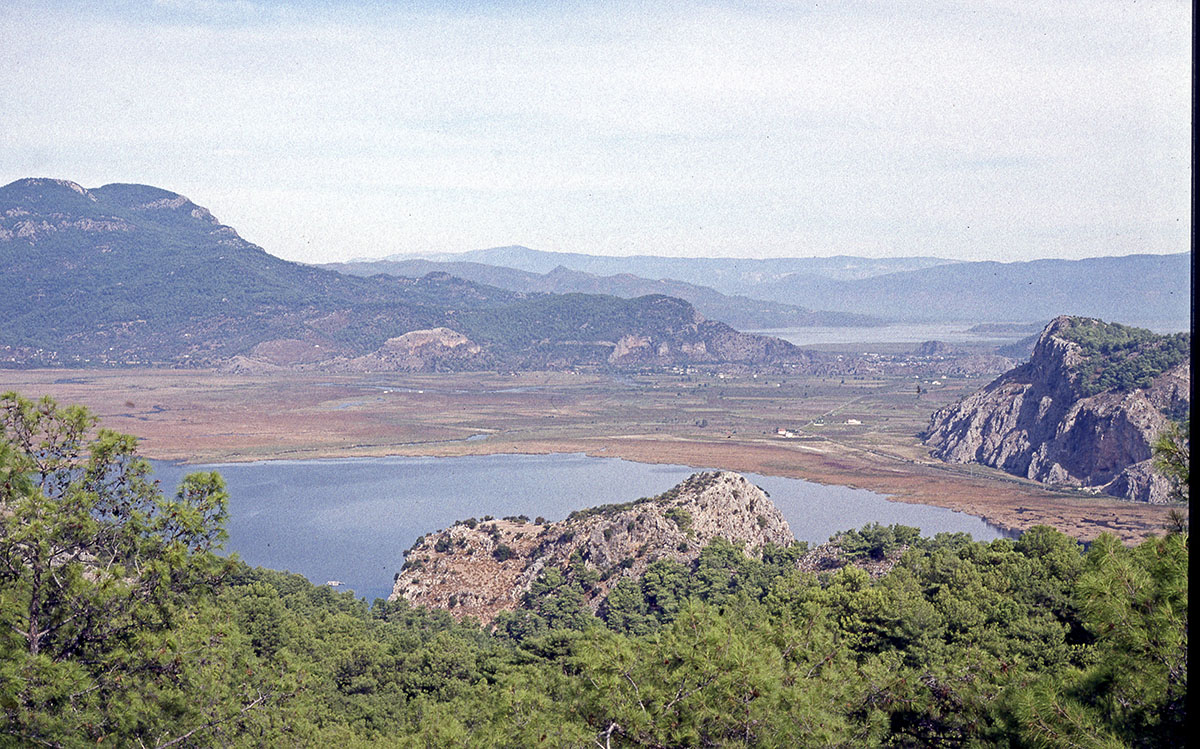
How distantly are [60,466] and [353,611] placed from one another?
74.4 ft

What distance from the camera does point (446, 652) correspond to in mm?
23875

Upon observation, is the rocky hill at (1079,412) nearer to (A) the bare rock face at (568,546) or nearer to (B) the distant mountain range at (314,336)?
(A) the bare rock face at (568,546)

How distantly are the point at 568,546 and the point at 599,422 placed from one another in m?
67.3

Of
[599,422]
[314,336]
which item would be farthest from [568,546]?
[314,336]

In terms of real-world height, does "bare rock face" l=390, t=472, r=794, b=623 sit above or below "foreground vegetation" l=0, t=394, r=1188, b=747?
below

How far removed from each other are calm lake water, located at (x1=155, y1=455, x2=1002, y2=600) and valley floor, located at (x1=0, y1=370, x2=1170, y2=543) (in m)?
3.57

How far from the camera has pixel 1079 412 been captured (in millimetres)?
77188

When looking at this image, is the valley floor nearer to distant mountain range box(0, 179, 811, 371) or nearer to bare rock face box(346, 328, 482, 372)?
bare rock face box(346, 328, 482, 372)

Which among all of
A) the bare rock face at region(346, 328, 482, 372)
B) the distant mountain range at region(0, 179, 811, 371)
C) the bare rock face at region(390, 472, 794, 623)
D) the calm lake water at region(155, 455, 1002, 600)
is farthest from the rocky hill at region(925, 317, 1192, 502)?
the bare rock face at region(346, 328, 482, 372)

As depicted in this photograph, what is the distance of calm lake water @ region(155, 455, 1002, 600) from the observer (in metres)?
53.6

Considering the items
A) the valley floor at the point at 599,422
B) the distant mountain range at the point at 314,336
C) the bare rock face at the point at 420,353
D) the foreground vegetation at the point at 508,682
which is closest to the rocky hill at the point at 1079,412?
the valley floor at the point at 599,422

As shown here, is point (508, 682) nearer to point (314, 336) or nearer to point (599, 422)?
point (599, 422)

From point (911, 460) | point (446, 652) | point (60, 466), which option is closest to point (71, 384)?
point (911, 460)

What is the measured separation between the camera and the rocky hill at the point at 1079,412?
7006 centimetres
